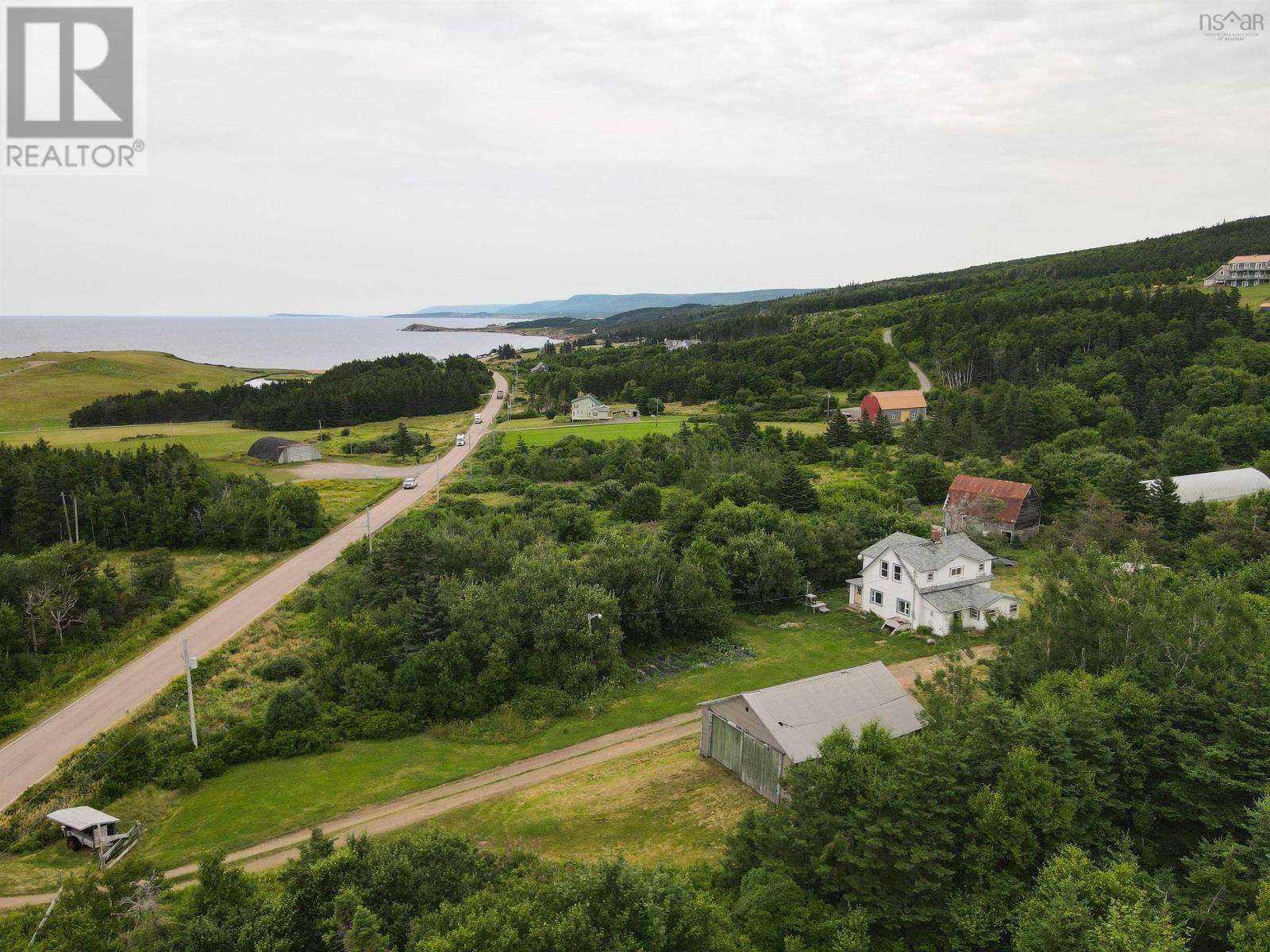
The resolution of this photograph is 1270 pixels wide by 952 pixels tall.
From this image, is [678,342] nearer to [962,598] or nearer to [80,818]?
[962,598]

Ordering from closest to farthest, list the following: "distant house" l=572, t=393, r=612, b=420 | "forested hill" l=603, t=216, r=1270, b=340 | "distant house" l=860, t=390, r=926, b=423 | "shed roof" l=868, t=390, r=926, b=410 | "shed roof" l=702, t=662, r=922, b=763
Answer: "shed roof" l=702, t=662, r=922, b=763, "distant house" l=860, t=390, r=926, b=423, "shed roof" l=868, t=390, r=926, b=410, "distant house" l=572, t=393, r=612, b=420, "forested hill" l=603, t=216, r=1270, b=340

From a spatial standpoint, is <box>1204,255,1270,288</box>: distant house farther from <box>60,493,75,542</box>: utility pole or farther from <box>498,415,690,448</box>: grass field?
<box>60,493,75,542</box>: utility pole

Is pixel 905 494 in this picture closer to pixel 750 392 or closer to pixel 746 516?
pixel 746 516

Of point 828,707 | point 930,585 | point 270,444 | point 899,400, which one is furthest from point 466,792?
point 899,400

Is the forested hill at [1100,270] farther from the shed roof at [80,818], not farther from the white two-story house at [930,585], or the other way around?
the shed roof at [80,818]

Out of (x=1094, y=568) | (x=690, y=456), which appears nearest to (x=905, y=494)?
(x=690, y=456)

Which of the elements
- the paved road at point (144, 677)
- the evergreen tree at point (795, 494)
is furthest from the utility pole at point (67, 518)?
the evergreen tree at point (795, 494)

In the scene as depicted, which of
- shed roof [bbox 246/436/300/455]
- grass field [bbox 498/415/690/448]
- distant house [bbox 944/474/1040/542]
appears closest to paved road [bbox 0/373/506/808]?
shed roof [bbox 246/436/300/455]

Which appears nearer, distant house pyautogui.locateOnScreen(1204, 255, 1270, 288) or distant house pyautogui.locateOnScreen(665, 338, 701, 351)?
distant house pyautogui.locateOnScreen(1204, 255, 1270, 288)
